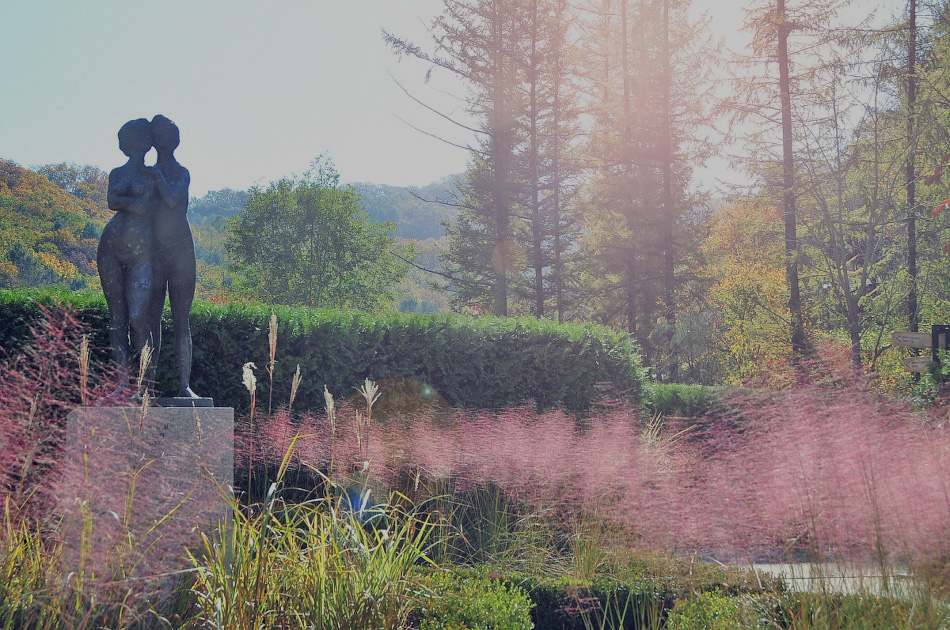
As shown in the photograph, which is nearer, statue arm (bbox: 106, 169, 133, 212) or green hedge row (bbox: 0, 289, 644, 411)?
statue arm (bbox: 106, 169, 133, 212)

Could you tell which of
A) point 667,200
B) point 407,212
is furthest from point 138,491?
point 407,212

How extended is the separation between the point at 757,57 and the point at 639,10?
25.0 feet

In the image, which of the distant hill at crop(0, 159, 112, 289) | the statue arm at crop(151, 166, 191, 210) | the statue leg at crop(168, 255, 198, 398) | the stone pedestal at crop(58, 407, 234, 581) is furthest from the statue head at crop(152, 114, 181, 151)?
the distant hill at crop(0, 159, 112, 289)

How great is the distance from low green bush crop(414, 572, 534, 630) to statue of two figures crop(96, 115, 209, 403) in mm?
2104

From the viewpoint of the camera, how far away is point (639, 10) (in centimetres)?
2309

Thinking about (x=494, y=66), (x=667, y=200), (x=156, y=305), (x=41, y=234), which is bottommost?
Result: (x=156, y=305)

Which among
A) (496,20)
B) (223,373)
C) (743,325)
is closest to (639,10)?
(496,20)

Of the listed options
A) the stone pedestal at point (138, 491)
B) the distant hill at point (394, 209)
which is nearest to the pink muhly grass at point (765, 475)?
the stone pedestal at point (138, 491)

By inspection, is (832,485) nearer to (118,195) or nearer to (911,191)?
(118,195)

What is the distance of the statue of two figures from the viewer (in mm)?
4547

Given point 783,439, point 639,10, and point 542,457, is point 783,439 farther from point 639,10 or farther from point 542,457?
point 639,10

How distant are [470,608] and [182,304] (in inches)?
113

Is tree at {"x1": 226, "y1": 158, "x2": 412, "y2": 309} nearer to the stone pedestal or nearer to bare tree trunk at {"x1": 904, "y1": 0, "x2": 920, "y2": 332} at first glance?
bare tree trunk at {"x1": 904, "y1": 0, "x2": 920, "y2": 332}

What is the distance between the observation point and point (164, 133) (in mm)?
4703
